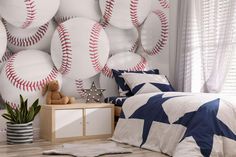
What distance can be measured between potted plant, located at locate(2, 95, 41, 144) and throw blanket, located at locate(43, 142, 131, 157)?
1.66 ft

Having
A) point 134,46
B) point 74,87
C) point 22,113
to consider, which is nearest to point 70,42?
point 74,87

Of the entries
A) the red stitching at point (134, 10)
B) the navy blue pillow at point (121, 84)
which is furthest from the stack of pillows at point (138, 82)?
the red stitching at point (134, 10)

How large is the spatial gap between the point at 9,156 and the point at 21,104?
742mm

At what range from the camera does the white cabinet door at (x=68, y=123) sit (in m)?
3.77

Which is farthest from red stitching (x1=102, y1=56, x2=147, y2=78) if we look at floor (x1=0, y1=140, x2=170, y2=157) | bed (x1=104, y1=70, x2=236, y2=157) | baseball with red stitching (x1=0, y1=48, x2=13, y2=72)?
baseball with red stitching (x1=0, y1=48, x2=13, y2=72)

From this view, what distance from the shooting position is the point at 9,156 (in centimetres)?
300

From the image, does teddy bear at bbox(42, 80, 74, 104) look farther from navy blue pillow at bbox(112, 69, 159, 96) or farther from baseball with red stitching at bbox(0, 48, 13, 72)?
navy blue pillow at bbox(112, 69, 159, 96)

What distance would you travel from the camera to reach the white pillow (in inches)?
164

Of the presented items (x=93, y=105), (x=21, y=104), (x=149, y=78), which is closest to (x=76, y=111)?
(x=93, y=105)

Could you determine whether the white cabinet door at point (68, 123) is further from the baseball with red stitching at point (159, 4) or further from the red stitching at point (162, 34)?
the baseball with red stitching at point (159, 4)

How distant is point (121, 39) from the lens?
14.8 ft

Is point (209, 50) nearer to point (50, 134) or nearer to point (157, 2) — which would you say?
point (157, 2)

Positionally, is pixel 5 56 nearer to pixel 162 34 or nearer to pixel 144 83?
pixel 144 83

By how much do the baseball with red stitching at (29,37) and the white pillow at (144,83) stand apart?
89cm
